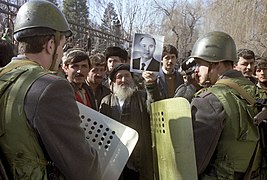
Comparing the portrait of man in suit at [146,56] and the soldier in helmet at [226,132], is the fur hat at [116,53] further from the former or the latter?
the soldier in helmet at [226,132]

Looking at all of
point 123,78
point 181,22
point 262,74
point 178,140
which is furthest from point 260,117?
point 181,22

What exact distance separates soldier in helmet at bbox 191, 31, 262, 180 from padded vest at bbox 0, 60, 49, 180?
1069mm

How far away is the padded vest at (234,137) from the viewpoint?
249cm

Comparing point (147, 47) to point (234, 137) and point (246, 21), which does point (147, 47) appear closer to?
point (234, 137)

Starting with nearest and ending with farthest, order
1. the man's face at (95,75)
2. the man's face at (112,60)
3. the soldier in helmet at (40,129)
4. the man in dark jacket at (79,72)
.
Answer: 1. the soldier in helmet at (40,129)
2. the man in dark jacket at (79,72)
3. the man's face at (95,75)
4. the man's face at (112,60)

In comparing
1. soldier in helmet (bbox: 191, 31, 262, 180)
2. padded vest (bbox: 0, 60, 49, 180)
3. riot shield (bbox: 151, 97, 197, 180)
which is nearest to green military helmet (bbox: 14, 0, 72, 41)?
padded vest (bbox: 0, 60, 49, 180)

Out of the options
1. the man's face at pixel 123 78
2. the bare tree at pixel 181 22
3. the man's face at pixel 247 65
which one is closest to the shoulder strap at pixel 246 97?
the man's face at pixel 123 78

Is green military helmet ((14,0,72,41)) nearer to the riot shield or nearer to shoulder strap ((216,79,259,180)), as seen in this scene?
the riot shield

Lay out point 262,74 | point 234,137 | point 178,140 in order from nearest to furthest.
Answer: point 178,140
point 234,137
point 262,74

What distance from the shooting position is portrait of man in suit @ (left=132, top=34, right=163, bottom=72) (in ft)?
11.9

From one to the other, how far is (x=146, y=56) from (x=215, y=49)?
999mm

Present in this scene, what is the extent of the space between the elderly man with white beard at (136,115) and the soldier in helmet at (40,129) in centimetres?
175

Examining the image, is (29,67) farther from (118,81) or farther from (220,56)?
(118,81)

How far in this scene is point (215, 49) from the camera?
279 cm
